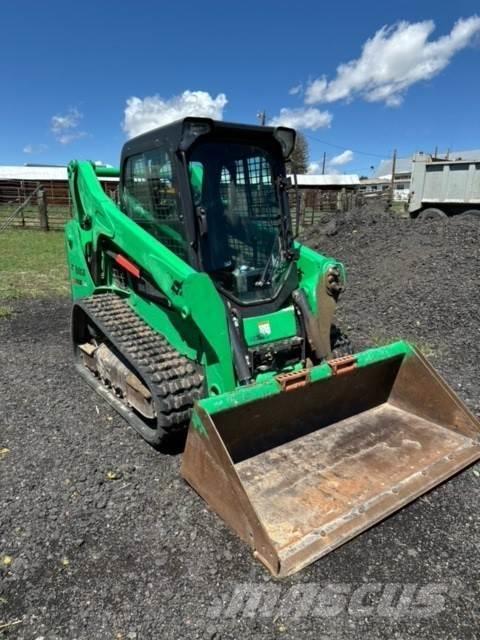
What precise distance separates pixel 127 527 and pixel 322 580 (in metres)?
1.13

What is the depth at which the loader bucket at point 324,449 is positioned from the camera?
8.63 feet

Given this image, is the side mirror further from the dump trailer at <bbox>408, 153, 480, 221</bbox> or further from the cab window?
the dump trailer at <bbox>408, 153, 480, 221</bbox>

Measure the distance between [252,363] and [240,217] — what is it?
1159mm

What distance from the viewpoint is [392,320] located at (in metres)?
6.77

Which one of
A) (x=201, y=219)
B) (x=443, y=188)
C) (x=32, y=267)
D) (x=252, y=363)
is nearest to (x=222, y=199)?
(x=201, y=219)

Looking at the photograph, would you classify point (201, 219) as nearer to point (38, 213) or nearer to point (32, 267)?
point (32, 267)

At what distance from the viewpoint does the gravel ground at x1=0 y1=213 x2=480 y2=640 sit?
221 cm

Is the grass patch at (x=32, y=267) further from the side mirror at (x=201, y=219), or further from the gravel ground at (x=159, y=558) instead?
the side mirror at (x=201, y=219)

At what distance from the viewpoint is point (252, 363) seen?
11.4 ft

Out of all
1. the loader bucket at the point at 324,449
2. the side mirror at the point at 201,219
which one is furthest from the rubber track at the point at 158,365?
the side mirror at the point at 201,219

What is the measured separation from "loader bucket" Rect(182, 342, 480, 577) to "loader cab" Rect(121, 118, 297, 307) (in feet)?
2.94

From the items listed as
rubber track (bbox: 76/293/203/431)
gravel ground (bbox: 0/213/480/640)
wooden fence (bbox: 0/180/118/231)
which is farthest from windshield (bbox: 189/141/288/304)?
wooden fence (bbox: 0/180/118/231)

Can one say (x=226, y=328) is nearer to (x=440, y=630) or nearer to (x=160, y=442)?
(x=160, y=442)

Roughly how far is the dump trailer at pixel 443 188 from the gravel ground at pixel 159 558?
11581mm
